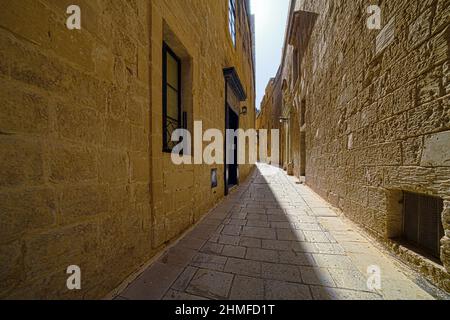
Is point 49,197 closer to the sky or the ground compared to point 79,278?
closer to the sky

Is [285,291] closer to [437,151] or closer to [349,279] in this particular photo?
[349,279]

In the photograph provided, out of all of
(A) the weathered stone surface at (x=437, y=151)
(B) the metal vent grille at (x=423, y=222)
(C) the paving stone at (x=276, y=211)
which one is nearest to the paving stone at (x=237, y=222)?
(C) the paving stone at (x=276, y=211)

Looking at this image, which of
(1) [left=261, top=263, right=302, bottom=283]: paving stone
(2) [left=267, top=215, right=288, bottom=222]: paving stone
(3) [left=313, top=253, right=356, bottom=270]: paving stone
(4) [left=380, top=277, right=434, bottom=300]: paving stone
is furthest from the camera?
(2) [left=267, top=215, right=288, bottom=222]: paving stone

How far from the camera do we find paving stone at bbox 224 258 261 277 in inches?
65.8

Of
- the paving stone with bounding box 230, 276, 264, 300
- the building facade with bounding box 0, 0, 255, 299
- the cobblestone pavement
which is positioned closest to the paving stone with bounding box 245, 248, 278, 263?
the cobblestone pavement

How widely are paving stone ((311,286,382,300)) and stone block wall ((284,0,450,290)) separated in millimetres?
598

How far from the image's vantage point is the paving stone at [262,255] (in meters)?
1.90

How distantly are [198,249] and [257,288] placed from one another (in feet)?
2.85

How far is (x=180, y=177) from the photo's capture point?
254cm

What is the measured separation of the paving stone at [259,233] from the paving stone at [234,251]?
381 mm

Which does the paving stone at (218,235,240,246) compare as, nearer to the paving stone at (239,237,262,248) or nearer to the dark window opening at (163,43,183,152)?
the paving stone at (239,237,262,248)

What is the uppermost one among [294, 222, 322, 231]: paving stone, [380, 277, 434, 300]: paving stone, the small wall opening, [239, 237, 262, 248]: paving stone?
the small wall opening
